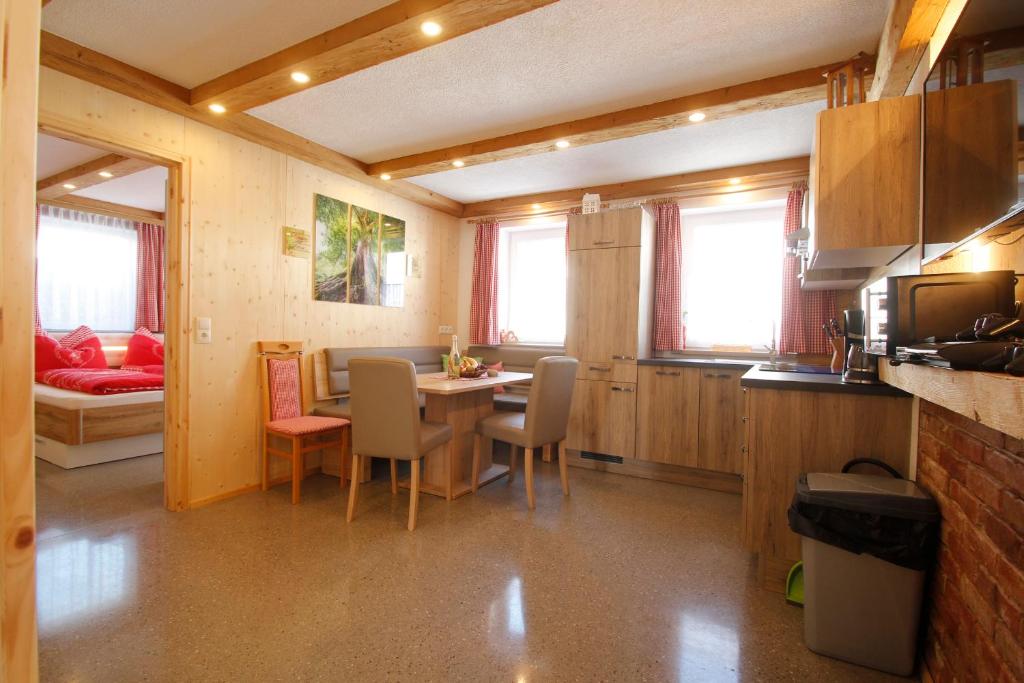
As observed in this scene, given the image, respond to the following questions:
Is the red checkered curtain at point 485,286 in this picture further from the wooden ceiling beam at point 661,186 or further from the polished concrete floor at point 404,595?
the polished concrete floor at point 404,595

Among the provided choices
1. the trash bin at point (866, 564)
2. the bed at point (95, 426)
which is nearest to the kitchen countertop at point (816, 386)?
the trash bin at point (866, 564)

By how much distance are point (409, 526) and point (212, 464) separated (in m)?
1.46

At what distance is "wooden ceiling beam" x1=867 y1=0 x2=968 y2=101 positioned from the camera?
5.42 feet

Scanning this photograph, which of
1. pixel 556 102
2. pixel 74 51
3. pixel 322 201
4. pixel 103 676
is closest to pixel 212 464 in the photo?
pixel 103 676

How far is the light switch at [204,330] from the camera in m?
3.10

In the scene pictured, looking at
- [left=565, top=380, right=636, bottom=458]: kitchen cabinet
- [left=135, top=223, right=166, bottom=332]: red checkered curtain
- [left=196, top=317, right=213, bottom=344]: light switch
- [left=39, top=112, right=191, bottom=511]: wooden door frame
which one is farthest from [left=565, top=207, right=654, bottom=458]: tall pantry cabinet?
[left=135, top=223, right=166, bottom=332]: red checkered curtain

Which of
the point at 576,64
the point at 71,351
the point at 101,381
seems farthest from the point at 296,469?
the point at 71,351

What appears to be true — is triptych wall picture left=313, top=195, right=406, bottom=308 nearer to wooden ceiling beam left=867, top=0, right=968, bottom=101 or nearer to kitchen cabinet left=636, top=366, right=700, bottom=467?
kitchen cabinet left=636, top=366, right=700, bottom=467

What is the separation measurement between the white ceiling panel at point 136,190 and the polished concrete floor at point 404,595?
338 centimetres

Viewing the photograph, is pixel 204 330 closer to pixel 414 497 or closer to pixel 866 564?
pixel 414 497

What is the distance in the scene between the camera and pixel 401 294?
4.81 metres

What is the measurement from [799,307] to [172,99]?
4.49 metres

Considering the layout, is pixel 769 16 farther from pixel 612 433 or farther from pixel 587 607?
pixel 612 433

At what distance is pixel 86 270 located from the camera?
6.07 m
